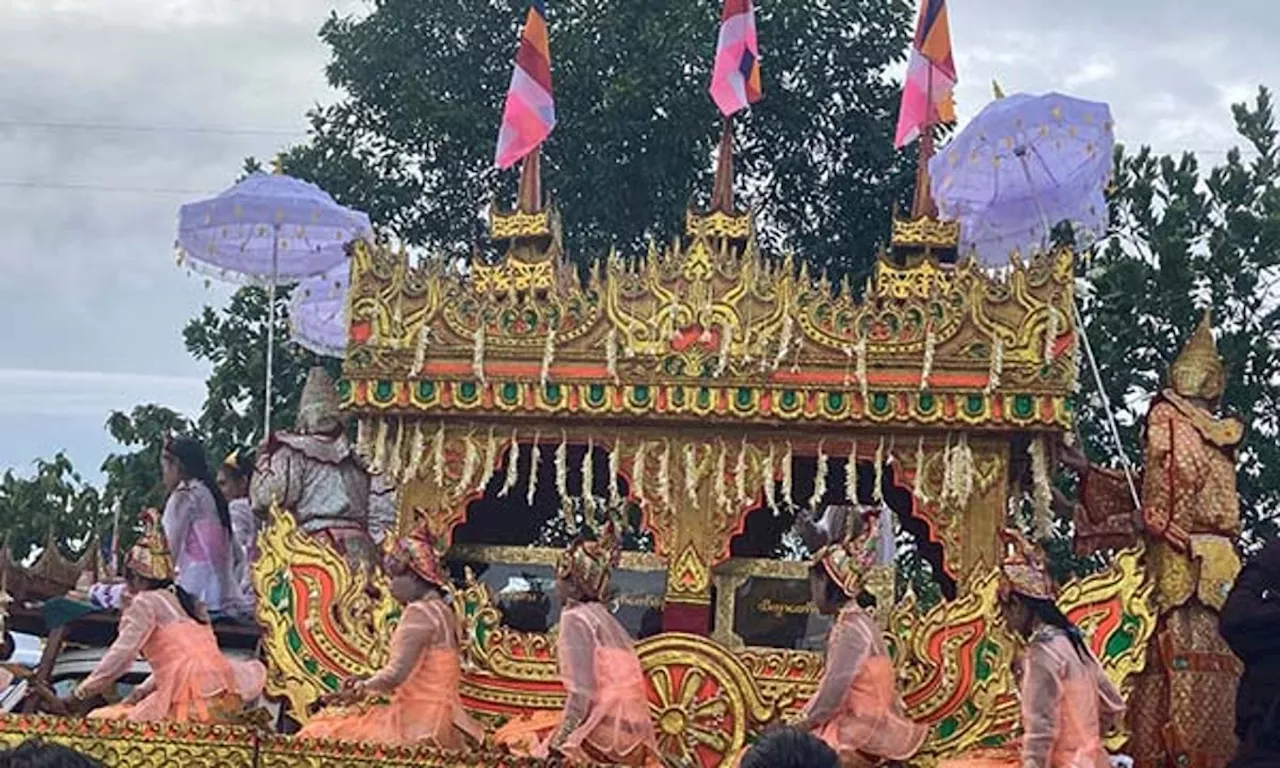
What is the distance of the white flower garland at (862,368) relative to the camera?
27.1ft

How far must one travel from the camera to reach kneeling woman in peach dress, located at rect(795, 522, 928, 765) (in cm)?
723

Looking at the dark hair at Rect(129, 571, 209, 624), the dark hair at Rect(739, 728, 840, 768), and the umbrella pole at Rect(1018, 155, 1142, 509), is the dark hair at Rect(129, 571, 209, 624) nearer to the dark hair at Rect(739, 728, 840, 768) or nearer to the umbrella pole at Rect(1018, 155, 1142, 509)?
the umbrella pole at Rect(1018, 155, 1142, 509)

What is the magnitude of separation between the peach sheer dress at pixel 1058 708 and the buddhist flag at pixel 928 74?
488 cm

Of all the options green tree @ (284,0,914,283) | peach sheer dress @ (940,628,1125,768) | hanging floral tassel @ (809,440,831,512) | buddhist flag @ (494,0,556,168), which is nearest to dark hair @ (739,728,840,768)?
peach sheer dress @ (940,628,1125,768)

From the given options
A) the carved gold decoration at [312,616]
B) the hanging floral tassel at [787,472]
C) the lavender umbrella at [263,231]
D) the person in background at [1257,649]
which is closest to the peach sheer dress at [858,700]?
the hanging floral tassel at [787,472]

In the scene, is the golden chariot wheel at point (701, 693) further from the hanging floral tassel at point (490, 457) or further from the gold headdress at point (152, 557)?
the gold headdress at point (152, 557)

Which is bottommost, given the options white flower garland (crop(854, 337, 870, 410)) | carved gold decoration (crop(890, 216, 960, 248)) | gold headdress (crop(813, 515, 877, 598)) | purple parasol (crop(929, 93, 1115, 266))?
gold headdress (crop(813, 515, 877, 598))

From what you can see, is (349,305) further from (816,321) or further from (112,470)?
(112,470)

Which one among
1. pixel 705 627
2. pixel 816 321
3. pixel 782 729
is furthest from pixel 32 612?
pixel 782 729

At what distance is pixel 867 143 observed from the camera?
61.4ft

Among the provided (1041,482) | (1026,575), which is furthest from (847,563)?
(1041,482)

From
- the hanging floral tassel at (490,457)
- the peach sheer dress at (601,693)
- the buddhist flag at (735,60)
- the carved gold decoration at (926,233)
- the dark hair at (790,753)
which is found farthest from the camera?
the buddhist flag at (735,60)

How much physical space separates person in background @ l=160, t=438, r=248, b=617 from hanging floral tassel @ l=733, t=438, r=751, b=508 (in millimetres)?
3270

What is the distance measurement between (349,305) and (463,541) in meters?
1.75
